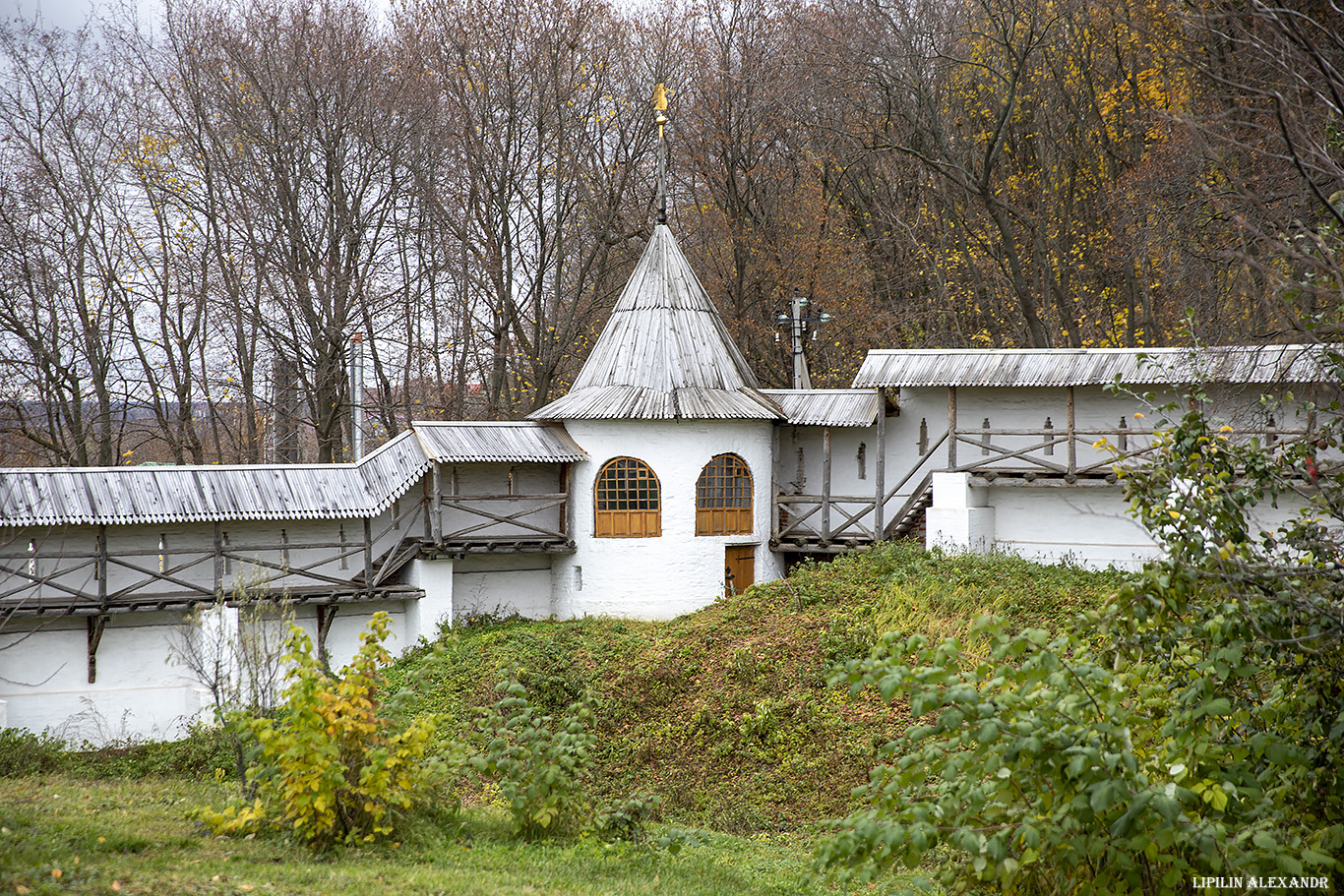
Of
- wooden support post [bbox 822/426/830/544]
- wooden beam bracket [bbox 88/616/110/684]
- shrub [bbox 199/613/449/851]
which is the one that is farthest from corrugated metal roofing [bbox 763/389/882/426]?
shrub [bbox 199/613/449/851]

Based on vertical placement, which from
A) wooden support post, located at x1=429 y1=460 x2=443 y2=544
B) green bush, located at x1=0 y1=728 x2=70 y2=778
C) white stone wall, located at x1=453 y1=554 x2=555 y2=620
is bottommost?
green bush, located at x1=0 y1=728 x2=70 y2=778

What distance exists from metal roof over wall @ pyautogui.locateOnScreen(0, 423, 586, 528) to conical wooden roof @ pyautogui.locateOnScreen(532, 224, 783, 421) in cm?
100

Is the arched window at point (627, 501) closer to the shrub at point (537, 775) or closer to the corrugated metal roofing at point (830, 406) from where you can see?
the corrugated metal roofing at point (830, 406)

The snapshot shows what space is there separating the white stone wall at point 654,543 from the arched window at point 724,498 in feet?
0.50

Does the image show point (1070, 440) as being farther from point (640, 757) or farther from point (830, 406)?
point (640, 757)

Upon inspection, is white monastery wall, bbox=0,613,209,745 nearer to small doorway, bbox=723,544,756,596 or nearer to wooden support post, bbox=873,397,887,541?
small doorway, bbox=723,544,756,596

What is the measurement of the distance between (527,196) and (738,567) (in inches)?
455

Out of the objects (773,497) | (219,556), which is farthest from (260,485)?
(773,497)

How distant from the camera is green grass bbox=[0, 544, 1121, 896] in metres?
6.89

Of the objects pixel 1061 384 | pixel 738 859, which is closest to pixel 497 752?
pixel 738 859

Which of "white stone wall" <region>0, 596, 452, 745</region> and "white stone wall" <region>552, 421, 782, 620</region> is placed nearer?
"white stone wall" <region>0, 596, 452, 745</region>

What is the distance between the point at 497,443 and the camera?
18.0m

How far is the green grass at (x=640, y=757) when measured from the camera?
6.89 metres

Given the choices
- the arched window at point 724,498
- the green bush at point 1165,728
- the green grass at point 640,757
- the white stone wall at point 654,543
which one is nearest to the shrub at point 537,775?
the green grass at point 640,757
